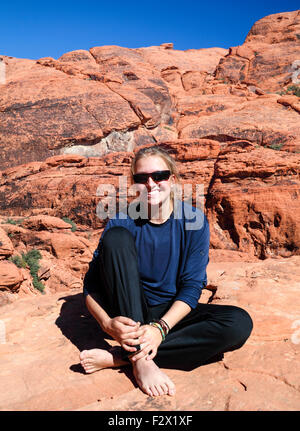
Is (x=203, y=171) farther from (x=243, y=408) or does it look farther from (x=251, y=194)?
(x=243, y=408)

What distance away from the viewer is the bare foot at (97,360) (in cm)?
226

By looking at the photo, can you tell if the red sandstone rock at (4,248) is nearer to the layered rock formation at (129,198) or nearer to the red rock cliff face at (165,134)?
the layered rock formation at (129,198)

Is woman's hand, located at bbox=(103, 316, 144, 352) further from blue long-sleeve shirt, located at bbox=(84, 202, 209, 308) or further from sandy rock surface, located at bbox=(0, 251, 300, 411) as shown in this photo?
blue long-sleeve shirt, located at bbox=(84, 202, 209, 308)

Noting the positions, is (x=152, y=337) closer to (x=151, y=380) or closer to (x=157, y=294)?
(x=151, y=380)

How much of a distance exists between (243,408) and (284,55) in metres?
34.3

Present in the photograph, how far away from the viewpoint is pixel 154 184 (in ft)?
8.36

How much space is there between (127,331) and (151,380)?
34cm

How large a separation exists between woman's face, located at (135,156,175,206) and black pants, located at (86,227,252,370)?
442mm

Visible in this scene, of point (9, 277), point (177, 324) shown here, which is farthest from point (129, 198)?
point (177, 324)

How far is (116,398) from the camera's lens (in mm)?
1884

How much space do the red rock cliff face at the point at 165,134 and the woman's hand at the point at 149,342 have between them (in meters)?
7.86

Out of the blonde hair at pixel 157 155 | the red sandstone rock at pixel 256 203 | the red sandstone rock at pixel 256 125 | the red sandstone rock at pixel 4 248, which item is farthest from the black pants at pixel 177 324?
the red sandstone rock at pixel 256 125

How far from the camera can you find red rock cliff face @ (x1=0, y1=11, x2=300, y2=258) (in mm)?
9477

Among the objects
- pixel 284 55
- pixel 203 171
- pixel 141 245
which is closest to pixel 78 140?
pixel 203 171
